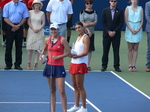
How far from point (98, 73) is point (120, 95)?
2734mm

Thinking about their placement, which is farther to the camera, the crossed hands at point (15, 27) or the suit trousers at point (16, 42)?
the suit trousers at point (16, 42)

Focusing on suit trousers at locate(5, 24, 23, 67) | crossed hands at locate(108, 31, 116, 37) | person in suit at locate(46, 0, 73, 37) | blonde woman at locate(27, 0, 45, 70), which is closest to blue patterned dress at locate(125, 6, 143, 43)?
crossed hands at locate(108, 31, 116, 37)

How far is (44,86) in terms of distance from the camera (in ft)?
44.8

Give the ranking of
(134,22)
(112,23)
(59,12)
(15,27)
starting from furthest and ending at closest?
(134,22)
(59,12)
(112,23)
(15,27)

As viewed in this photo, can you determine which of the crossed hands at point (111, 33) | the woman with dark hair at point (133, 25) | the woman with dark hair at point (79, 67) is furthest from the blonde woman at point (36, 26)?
the woman with dark hair at point (79, 67)

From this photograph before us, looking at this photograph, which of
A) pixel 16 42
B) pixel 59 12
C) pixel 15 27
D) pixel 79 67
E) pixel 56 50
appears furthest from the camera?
pixel 59 12

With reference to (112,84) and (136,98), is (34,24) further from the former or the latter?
(136,98)

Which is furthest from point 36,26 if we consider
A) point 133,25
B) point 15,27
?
point 133,25

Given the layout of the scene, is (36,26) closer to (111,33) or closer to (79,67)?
(111,33)

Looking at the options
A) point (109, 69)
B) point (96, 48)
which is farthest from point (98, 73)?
point (96, 48)

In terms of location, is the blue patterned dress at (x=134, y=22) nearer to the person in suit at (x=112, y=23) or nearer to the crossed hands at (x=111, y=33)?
the person in suit at (x=112, y=23)

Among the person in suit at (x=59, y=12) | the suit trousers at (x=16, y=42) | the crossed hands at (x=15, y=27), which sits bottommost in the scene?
the suit trousers at (x=16, y=42)

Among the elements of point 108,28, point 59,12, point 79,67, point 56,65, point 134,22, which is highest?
point 59,12

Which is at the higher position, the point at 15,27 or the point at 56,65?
the point at 15,27
